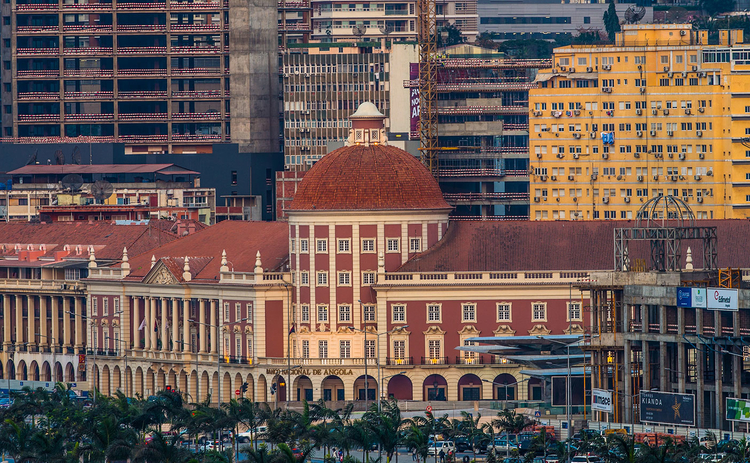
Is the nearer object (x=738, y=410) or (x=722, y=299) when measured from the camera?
(x=738, y=410)

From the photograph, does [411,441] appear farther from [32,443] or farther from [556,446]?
[32,443]

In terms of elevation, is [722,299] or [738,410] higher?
[722,299]

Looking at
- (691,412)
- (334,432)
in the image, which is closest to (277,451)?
(334,432)

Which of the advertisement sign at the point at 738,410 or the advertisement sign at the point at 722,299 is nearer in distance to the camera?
the advertisement sign at the point at 738,410

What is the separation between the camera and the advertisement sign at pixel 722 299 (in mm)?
196750

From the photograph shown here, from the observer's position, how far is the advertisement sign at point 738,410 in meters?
192

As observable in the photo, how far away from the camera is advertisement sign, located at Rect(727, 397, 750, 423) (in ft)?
631

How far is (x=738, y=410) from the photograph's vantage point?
193375 millimetres

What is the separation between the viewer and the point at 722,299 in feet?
650

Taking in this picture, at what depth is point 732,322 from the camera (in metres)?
199

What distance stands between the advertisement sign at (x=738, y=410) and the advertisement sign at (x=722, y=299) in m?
7.10

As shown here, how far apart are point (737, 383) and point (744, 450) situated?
87.2 feet

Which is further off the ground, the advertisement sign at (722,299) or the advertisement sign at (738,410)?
the advertisement sign at (722,299)

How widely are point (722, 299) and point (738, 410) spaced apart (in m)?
9.23
